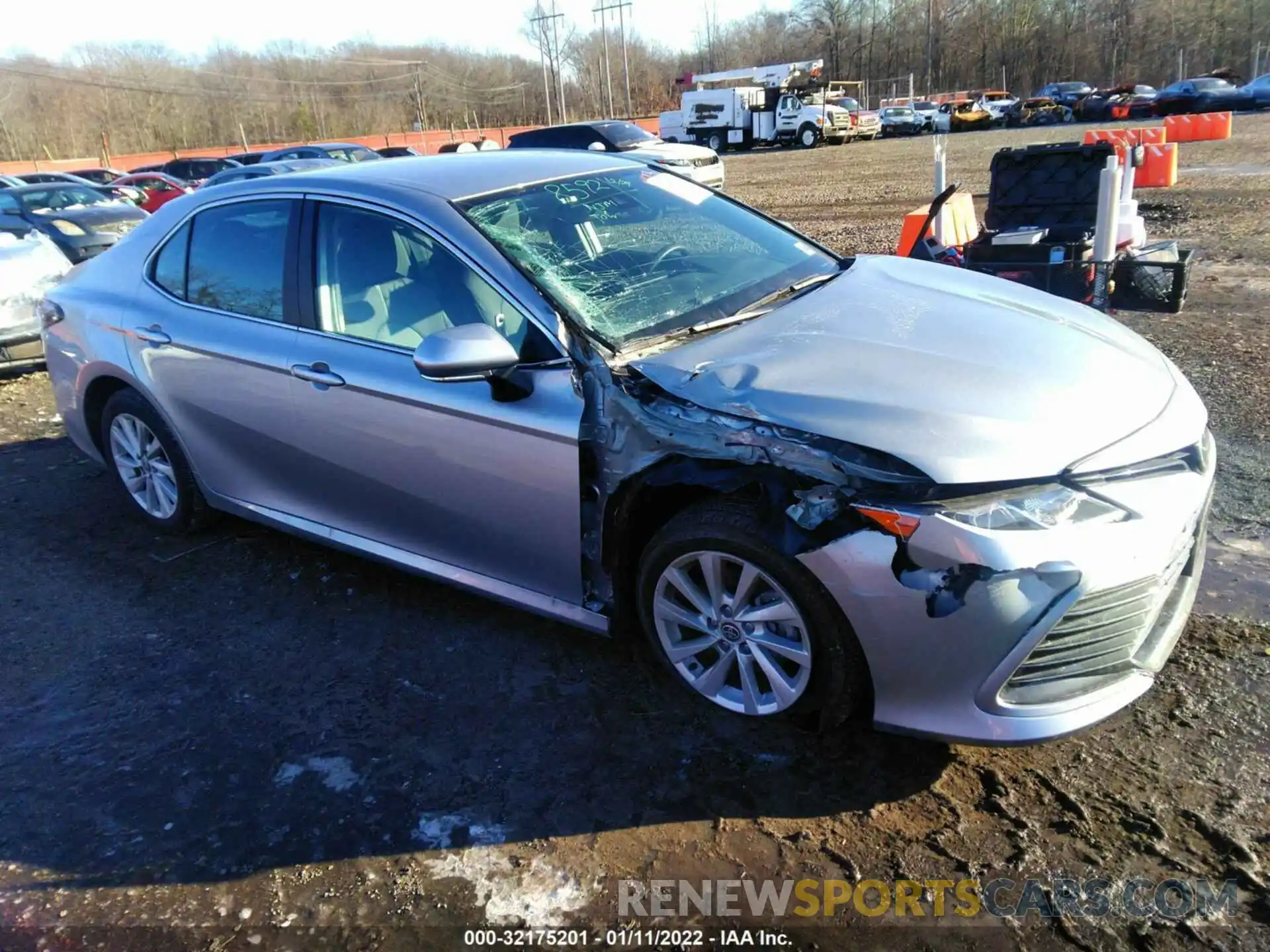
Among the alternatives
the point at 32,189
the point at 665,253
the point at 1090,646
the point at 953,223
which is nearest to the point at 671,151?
the point at 953,223

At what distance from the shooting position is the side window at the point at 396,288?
315 centimetres

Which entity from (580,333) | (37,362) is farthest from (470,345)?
(37,362)

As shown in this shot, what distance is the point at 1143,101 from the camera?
3741 centimetres

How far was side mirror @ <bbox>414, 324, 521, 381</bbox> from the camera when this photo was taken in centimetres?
288

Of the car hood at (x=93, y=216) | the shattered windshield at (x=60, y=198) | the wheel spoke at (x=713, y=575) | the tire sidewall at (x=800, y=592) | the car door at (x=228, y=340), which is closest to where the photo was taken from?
the tire sidewall at (x=800, y=592)

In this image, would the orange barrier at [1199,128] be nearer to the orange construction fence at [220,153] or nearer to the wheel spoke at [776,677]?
the orange construction fence at [220,153]

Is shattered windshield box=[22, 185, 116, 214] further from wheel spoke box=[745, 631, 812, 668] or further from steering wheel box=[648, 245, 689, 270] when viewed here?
wheel spoke box=[745, 631, 812, 668]

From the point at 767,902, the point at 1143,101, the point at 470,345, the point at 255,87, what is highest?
the point at 255,87

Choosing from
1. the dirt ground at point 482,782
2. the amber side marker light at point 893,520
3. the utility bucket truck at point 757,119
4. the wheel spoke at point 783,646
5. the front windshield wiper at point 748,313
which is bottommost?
the dirt ground at point 482,782

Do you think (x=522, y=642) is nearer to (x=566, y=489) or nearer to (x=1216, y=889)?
(x=566, y=489)

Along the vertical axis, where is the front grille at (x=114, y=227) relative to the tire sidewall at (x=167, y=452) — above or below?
above

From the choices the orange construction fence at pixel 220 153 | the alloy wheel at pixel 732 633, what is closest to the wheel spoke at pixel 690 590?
the alloy wheel at pixel 732 633

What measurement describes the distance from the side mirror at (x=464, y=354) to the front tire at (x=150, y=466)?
6.90 feet

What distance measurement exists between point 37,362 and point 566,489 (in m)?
7.13
